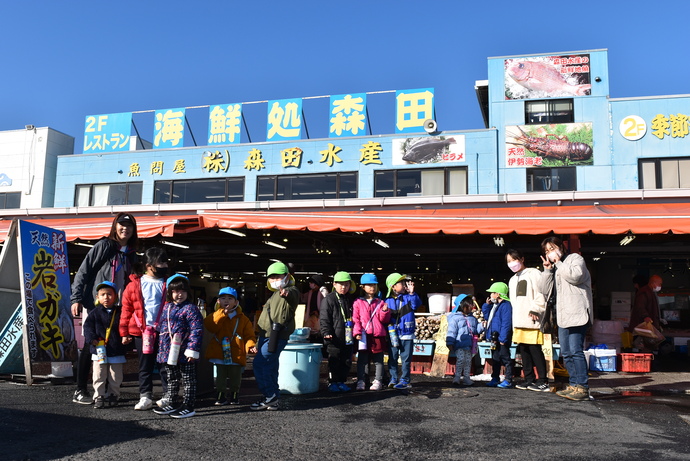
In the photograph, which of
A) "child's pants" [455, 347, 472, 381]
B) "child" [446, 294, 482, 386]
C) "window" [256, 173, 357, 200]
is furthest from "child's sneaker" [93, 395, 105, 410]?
"window" [256, 173, 357, 200]

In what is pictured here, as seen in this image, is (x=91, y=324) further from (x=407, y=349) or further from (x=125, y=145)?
(x=125, y=145)

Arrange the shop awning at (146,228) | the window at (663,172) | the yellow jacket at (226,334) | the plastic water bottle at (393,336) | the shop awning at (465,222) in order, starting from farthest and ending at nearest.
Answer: the window at (663,172), the shop awning at (146,228), the shop awning at (465,222), the plastic water bottle at (393,336), the yellow jacket at (226,334)

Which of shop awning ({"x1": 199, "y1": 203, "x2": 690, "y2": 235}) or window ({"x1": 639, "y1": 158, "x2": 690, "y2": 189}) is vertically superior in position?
window ({"x1": 639, "y1": 158, "x2": 690, "y2": 189})

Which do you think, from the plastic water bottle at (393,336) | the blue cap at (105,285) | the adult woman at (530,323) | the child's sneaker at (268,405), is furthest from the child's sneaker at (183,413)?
the adult woman at (530,323)

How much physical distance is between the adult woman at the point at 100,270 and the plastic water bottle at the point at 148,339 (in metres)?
0.83

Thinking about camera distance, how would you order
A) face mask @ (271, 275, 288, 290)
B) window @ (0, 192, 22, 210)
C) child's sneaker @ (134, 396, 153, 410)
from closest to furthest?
child's sneaker @ (134, 396, 153, 410) → face mask @ (271, 275, 288, 290) → window @ (0, 192, 22, 210)

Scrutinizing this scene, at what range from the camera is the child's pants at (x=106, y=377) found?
5.97m

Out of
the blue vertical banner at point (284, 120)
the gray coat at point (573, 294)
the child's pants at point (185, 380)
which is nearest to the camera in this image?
the child's pants at point (185, 380)

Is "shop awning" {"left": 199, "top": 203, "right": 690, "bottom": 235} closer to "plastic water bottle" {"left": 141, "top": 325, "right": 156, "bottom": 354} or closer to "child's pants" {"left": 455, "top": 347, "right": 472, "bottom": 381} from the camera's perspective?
"child's pants" {"left": 455, "top": 347, "right": 472, "bottom": 381}

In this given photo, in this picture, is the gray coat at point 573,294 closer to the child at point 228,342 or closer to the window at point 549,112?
the child at point 228,342

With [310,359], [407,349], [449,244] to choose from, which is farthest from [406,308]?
[449,244]

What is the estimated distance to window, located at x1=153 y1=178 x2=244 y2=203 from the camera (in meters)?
22.0

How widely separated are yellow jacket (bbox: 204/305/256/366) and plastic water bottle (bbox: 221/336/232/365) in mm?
36

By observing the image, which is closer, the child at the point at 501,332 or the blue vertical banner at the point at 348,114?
the child at the point at 501,332
